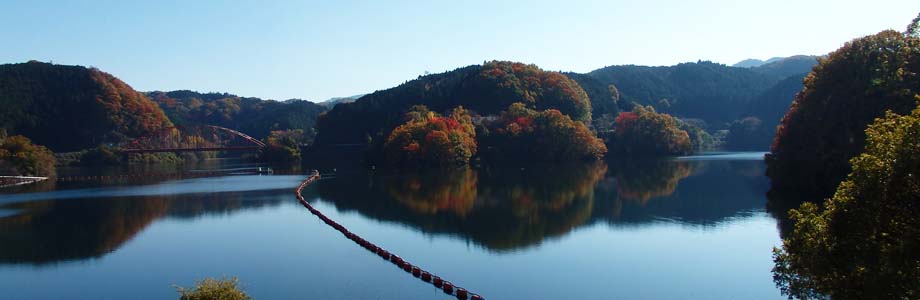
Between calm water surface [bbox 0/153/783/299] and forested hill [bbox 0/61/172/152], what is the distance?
57848 millimetres

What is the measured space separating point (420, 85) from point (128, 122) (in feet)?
150

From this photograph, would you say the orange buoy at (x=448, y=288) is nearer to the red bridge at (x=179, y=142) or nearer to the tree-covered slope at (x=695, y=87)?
the red bridge at (x=179, y=142)

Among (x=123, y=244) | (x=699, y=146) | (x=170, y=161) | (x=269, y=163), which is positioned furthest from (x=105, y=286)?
(x=699, y=146)

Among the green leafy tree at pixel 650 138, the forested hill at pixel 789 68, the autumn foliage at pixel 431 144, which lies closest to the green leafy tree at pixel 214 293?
the autumn foliage at pixel 431 144

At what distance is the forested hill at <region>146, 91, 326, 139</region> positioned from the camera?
148 meters

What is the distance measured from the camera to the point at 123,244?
27234mm

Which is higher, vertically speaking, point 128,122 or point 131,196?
point 128,122

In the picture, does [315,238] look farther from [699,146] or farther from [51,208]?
[699,146]

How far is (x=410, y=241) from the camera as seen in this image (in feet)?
85.3

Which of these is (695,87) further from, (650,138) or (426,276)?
(426,276)

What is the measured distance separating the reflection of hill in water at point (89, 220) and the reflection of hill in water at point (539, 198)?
678cm

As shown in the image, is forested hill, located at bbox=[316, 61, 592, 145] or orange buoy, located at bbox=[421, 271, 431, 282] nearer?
orange buoy, located at bbox=[421, 271, 431, 282]

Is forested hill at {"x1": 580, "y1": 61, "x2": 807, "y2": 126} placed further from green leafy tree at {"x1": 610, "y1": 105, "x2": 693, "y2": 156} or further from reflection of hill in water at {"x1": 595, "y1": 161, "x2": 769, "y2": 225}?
reflection of hill in water at {"x1": 595, "y1": 161, "x2": 769, "y2": 225}

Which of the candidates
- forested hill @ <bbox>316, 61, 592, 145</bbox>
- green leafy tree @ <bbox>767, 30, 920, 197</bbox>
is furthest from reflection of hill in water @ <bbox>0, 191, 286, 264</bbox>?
forested hill @ <bbox>316, 61, 592, 145</bbox>
